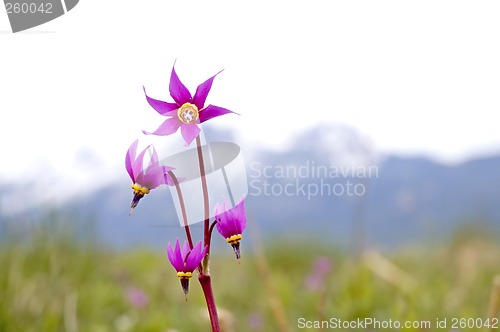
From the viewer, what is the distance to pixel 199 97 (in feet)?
2.37

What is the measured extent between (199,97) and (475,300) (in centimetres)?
226

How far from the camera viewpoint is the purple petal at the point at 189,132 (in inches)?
27.0

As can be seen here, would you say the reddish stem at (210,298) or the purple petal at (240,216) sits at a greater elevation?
the purple petal at (240,216)

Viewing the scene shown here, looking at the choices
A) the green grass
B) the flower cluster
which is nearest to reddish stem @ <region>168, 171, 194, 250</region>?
the flower cluster

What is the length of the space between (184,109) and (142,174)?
9 cm

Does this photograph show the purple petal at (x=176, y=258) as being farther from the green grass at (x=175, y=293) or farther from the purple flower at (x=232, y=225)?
the green grass at (x=175, y=293)

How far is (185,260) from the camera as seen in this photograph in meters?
0.71

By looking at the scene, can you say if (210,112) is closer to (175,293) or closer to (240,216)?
(240,216)

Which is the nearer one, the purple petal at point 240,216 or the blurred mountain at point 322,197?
the purple petal at point 240,216

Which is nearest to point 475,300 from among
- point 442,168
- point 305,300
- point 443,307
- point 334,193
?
point 443,307

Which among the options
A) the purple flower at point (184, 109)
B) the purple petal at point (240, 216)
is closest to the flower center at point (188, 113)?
the purple flower at point (184, 109)

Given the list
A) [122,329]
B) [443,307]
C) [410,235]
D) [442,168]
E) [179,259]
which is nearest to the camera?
[179,259]

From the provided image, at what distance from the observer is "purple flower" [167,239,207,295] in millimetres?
693

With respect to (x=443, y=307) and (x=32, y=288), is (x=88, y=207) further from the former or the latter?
(x=443, y=307)
